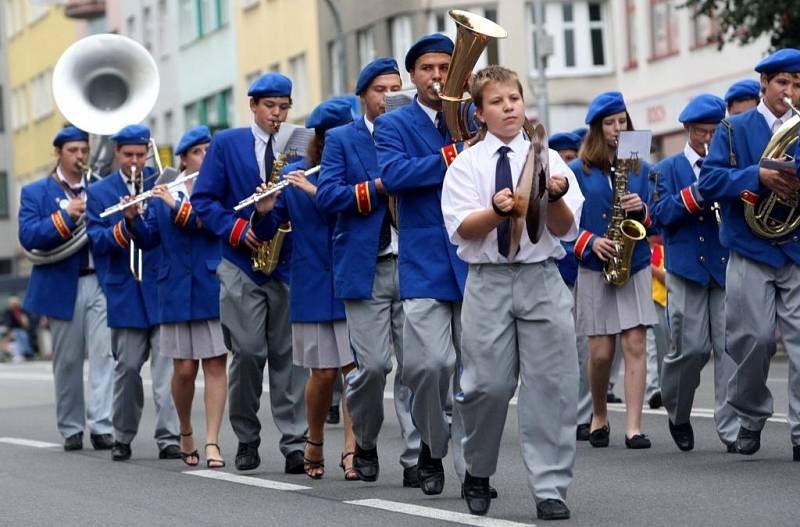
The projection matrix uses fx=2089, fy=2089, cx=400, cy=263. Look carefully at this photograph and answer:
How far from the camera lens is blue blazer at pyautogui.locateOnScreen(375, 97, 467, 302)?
944 cm

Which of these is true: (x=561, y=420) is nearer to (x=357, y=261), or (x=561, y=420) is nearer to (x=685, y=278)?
(x=357, y=261)

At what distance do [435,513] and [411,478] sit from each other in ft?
4.06

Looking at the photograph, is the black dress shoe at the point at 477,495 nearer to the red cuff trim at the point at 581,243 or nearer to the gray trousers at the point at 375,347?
the gray trousers at the point at 375,347

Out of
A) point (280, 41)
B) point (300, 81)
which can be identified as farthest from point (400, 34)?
point (280, 41)

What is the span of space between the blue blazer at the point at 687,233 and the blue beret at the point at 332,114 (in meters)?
1.98

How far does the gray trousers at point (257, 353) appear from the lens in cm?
1155

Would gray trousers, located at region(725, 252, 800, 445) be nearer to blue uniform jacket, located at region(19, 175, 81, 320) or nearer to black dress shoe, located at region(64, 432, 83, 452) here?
black dress shoe, located at region(64, 432, 83, 452)

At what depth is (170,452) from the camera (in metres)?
12.9

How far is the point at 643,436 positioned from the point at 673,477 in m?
1.85

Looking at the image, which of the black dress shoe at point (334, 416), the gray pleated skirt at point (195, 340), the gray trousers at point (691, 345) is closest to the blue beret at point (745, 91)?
the gray trousers at point (691, 345)

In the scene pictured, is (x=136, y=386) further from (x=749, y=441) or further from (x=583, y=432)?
(x=749, y=441)

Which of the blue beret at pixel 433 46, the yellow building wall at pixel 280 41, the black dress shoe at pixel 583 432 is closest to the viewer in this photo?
the blue beret at pixel 433 46

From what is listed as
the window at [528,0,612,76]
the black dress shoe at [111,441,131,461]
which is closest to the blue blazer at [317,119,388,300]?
the black dress shoe at [111,441,131,461]

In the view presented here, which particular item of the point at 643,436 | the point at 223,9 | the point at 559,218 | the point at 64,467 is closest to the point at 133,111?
the point at 64,467
